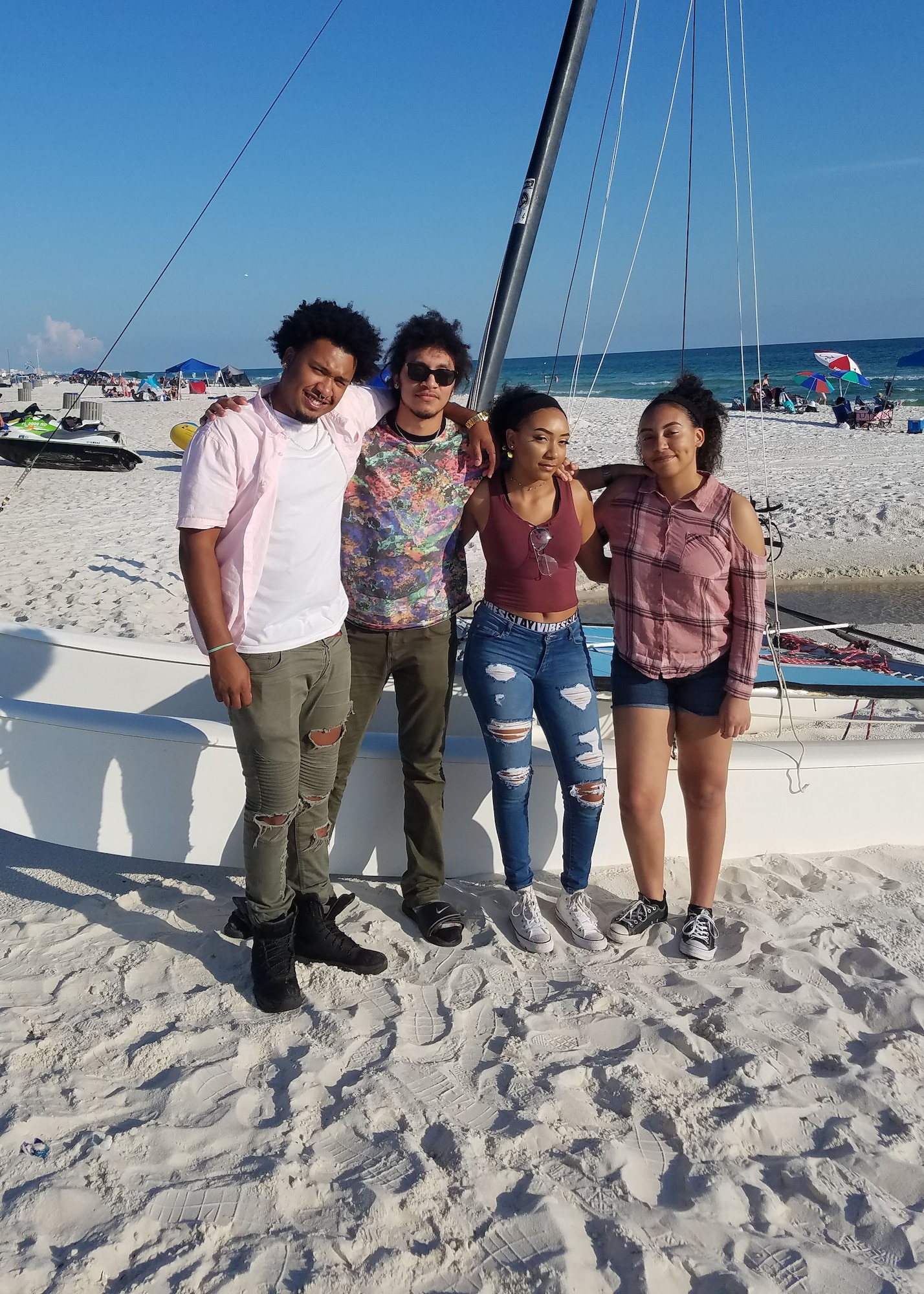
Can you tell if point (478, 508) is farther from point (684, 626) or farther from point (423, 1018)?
point (423, 1018)

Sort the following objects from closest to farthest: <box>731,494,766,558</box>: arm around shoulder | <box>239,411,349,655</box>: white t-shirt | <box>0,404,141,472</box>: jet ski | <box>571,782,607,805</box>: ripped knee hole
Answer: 1. <box>239,411,349,655</box>: white t-shirt
2. <box>731,494,766,558</box>: arm around shoulder
3. <box>571,782,607,805</box>: ripped knee hole
4. <box>0,404,141,472</box>: jet ski

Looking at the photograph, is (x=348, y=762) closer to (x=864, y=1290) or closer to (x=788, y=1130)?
(x=788, y=1130)

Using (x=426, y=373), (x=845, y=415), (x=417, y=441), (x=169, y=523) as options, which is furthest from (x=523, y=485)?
(x=845, y=415)

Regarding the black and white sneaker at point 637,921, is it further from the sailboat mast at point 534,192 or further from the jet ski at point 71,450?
the jet ski at point 71,450

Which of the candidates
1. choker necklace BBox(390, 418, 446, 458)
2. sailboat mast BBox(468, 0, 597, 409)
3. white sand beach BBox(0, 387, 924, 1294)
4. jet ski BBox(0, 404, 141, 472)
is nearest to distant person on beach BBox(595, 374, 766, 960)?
white sand beach BBox(0, 387, 924, 1294)

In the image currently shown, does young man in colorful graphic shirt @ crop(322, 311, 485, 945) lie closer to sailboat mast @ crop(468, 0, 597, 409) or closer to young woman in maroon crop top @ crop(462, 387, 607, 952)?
young woman in maroon crop top @ crop(462, 387, 607, 952)

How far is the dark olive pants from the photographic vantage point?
2666 mm

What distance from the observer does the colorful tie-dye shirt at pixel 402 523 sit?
2.54m

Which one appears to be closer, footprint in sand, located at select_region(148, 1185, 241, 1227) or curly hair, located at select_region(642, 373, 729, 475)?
footprint in sand, located at select_region(148, 1185, 241, 1227)

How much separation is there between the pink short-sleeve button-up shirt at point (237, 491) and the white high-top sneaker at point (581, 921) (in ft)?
4.52

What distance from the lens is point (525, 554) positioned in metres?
2.66

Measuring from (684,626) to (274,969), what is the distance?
1.51 m

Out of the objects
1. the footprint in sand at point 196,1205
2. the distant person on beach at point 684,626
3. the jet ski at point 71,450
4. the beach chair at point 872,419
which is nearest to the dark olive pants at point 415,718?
the distant person on beach at point 684,626

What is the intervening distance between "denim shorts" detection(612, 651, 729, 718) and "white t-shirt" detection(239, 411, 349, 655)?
96 centimetres
